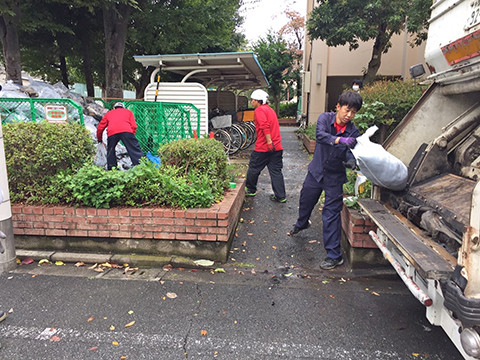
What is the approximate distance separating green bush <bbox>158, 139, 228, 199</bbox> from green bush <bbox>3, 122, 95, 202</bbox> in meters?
1.06

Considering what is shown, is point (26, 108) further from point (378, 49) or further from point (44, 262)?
point (378, 49)

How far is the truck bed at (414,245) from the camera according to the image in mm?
1885

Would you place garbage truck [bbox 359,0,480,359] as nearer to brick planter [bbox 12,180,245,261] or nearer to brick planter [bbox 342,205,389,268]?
brick planter [bbox 342,205,389,268]

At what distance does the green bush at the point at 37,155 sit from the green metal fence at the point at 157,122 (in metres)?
3.25

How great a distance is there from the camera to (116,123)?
607 cm

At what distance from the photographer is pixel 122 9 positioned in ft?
34.2

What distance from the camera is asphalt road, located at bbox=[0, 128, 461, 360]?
93.7 inches

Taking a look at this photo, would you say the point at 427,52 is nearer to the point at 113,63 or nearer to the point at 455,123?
the point at 455,123

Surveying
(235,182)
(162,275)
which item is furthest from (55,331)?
(235,182)

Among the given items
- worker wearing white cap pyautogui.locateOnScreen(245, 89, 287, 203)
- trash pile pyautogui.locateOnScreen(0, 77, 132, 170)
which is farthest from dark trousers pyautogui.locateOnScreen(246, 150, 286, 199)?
trash pile pyautogui.locateOnScreen(0, 77, 132, 170)

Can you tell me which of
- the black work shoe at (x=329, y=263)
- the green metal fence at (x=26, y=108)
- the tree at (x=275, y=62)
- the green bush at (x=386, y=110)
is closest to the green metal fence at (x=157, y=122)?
the green metal fence at (x=26, y=108)

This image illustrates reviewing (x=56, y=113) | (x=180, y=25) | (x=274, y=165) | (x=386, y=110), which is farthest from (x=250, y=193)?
(x=180, y=25)

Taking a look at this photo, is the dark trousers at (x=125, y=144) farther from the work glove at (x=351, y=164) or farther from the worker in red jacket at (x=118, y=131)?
the work glove at (x=351, y=164)

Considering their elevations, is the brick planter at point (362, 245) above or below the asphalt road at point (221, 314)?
above
